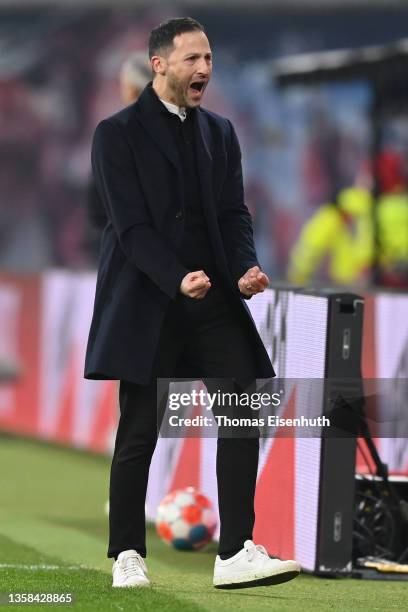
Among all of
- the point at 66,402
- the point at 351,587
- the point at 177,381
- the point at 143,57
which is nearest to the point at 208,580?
the point at 351,587

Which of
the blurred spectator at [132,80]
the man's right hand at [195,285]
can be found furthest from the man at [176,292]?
the blurred spectator at [132,80]

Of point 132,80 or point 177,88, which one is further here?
point 132,80

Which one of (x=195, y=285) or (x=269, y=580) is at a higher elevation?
(x=195, y=285)

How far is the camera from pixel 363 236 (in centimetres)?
2297

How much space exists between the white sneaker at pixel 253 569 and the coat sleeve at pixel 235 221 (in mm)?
949

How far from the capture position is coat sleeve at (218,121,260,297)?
21.0ft

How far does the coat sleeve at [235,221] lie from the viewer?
6414 millimetres

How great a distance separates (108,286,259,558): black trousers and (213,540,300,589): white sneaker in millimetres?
39

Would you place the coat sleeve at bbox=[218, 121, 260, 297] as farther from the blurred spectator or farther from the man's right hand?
the blurred spectator

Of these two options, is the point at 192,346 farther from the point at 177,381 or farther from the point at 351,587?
the point at 351,587

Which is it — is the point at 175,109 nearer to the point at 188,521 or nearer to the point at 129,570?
the point at 129,570

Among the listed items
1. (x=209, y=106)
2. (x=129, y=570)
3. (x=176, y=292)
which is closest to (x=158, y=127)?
(x=176, y=292)

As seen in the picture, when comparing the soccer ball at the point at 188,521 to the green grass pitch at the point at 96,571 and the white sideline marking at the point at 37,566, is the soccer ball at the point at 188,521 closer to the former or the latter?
the green grass pitch at the point at 96,571

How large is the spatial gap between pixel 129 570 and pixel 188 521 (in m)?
1.85
